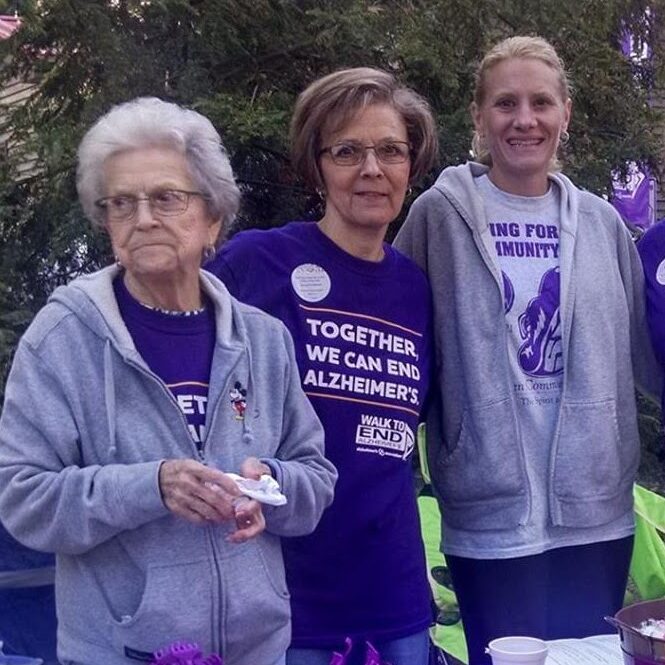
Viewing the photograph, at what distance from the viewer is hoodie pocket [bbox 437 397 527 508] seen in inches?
102

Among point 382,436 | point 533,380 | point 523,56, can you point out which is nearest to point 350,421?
point 382,436

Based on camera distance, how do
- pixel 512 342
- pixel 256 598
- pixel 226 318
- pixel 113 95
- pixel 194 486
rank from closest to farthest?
pixel 194 486 → pixel 256 598 → pixel 226 318 → pixel 512 342 → pixel 113 95

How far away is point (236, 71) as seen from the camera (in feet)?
17.2

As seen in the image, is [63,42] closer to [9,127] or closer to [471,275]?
[9,127]

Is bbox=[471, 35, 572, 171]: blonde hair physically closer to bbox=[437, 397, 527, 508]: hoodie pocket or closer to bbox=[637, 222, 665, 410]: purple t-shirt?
bbox=[637, 222, 665, 410]: purple t-shirt

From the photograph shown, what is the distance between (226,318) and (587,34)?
410 centimetres

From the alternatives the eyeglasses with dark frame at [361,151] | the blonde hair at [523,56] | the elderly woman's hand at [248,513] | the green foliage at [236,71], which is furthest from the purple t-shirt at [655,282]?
the green foliage at [236,71]

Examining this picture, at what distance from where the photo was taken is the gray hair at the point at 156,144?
1.97 m

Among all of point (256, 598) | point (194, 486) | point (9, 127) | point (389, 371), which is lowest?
point (256, 598)

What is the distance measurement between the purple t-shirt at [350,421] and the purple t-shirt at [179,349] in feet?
1.42

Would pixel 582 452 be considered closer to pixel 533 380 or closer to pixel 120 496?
pixel 533 380

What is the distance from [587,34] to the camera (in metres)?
5.51

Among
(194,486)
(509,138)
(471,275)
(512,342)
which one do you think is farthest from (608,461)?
(194,486)

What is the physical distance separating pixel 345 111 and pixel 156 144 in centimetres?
63
